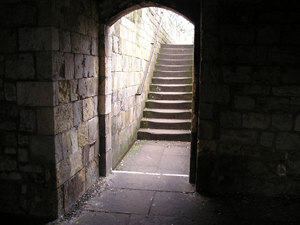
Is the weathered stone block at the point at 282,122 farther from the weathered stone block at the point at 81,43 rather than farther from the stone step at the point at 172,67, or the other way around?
the stone step at the point at 172,67

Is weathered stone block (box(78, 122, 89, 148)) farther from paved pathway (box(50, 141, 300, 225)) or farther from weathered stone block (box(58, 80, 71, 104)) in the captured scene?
paved pathway (box(50, 141, 300, 225))

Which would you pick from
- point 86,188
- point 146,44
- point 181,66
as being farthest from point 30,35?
point 181,66

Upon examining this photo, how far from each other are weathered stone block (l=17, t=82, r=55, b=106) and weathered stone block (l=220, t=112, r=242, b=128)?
1935 millimetres

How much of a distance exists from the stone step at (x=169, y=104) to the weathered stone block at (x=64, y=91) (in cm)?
388

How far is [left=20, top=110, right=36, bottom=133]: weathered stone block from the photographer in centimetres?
275

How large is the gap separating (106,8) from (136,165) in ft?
8.17

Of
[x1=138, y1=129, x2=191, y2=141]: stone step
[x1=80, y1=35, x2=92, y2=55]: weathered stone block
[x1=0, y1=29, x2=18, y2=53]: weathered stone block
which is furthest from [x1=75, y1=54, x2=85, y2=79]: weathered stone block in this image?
[x1=138, y1=129, x2=191, y2=141]: stone step

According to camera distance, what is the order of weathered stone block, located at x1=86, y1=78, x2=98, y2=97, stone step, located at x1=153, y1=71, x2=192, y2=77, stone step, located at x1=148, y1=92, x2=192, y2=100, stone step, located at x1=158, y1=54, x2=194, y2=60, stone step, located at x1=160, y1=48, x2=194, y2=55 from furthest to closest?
stone step, located at x1=160, y1=48, x2=194, y2=55, stone step, located at x1=158, y1=54, x2=194, y2=60, stone step, located at x1=153, y1=71, x2=192, y2=77, stone step, located at x1=148, y1=92, x2=192, y2=100, weathered stone block, located at x1=86, y1=78, x2=98, y2=97

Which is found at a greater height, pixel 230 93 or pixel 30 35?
pixel 30 35

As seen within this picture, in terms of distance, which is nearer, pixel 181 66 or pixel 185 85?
pixel 185 85

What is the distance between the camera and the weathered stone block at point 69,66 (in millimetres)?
2906

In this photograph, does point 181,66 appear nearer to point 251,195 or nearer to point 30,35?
point 251,195

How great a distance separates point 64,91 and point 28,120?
17.6 inches

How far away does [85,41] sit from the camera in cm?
339
